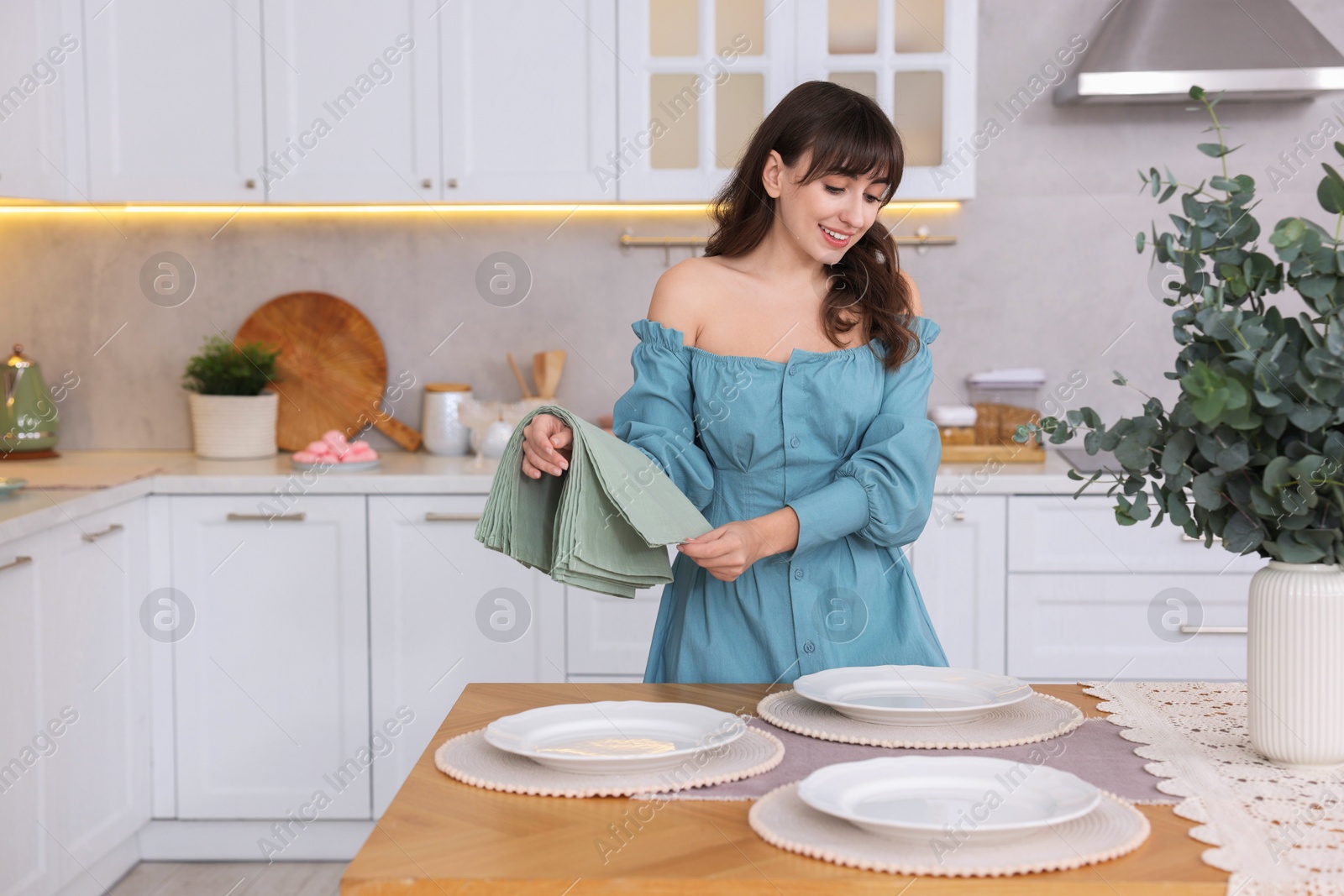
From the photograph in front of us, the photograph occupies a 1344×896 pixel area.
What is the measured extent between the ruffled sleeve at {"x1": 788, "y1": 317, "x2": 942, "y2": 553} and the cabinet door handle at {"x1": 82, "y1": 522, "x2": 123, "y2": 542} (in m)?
1.56

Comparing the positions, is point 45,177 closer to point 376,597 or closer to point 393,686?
point 376,597

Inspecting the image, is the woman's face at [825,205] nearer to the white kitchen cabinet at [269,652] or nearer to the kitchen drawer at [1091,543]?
the kitchen drawer at [1091,543]

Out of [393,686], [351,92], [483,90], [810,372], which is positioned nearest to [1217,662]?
[810,372]

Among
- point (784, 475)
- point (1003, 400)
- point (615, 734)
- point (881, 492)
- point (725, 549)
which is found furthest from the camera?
point (1003, 400)

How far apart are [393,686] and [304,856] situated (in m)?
0.46

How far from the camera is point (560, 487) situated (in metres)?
1.33

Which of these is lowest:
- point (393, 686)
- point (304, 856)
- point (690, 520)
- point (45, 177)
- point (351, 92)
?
point (304, 856)

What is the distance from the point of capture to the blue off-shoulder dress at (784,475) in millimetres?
1541

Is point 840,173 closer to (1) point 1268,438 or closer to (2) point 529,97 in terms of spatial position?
(1) point 1268,438

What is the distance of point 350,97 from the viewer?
2783 millimetres

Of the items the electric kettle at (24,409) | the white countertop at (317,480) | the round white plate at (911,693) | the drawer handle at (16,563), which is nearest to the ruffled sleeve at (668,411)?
the round white plate at (911,693)

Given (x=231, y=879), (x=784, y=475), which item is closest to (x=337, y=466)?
(x=231, y=879)

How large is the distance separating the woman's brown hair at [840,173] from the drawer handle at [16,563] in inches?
53.1

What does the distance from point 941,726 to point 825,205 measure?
67cm
